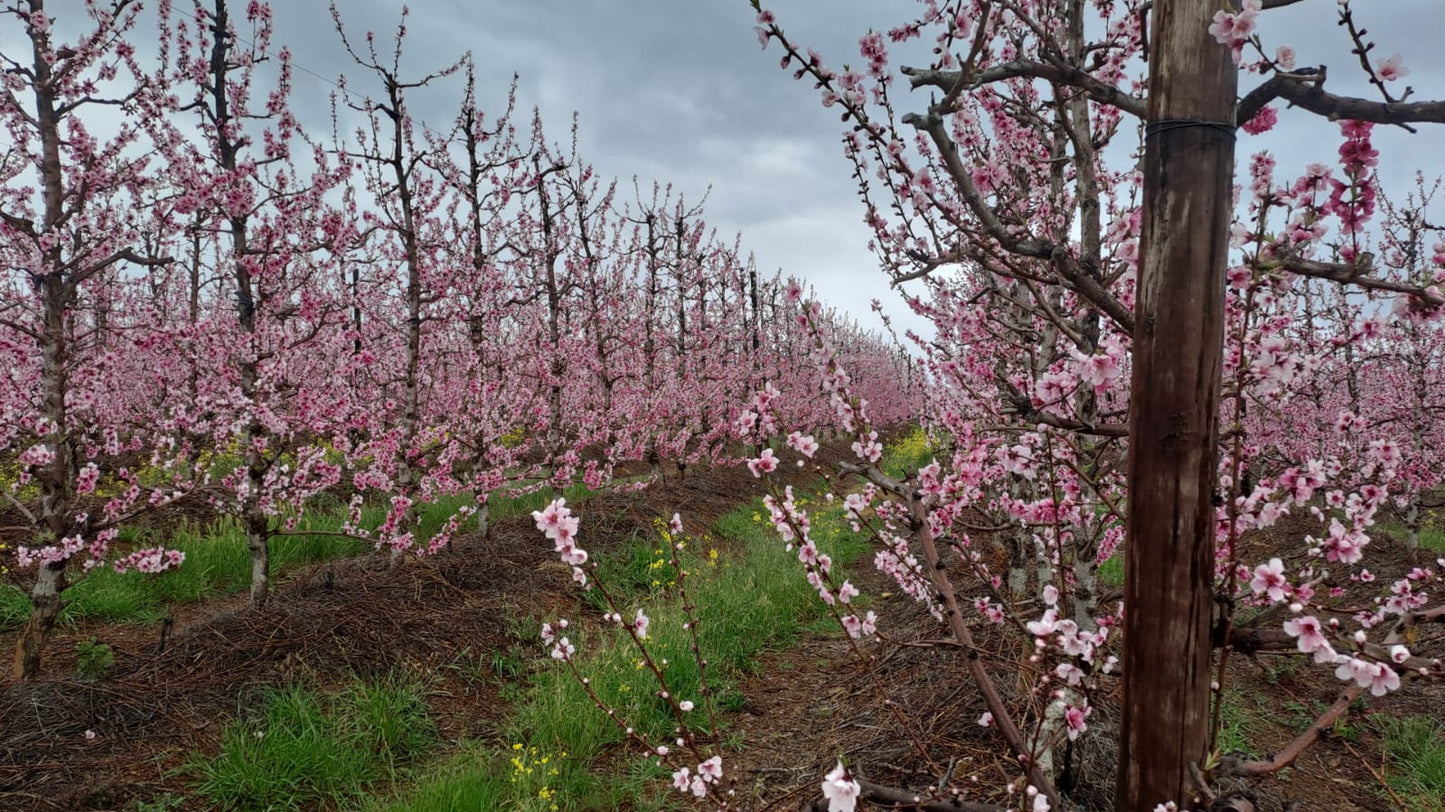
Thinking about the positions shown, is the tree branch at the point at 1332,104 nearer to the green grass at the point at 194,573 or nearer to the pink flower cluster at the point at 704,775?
the pink flower cluster at the point at 704,775

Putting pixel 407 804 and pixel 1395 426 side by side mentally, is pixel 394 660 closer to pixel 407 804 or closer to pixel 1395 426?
pixel 407 804

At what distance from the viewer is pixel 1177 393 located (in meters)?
1.47

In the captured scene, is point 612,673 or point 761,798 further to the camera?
point 612,673

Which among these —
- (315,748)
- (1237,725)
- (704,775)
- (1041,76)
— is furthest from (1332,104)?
(315,748)

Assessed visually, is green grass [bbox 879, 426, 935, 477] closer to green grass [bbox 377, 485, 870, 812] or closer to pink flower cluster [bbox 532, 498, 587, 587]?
green grass [bbox 377, 485, 870, 812]

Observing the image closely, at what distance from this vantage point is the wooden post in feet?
4.81

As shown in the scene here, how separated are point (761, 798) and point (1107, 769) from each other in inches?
72.0

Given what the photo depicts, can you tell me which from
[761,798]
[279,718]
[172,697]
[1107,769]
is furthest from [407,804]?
[1107,769]

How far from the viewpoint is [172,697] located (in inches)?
178

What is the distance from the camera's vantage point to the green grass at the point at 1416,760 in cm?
371

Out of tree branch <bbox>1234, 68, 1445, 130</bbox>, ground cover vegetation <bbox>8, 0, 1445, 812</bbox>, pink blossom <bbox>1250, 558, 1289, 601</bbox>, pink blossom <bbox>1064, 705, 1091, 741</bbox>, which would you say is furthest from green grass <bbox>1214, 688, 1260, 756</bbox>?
tree branch <bbox>1234, 68, 1445, 130</bbox>

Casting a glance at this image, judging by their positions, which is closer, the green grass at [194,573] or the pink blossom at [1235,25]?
the pink blossom at [1235,25]

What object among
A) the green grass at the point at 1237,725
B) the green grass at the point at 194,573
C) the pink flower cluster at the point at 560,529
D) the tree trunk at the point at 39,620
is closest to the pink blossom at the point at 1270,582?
the pink flower cluster at the point at 560,529

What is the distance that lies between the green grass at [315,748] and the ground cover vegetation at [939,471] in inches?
2.3
